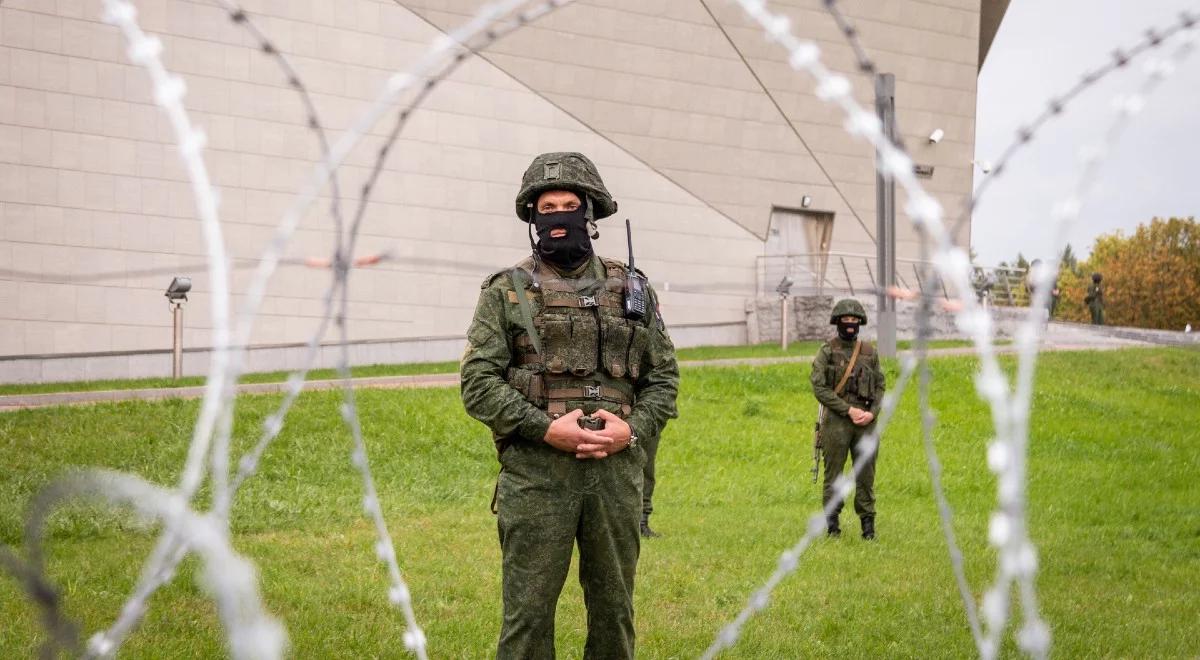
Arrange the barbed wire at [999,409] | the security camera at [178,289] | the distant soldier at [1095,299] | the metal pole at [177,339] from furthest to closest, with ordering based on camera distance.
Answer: the distant soldier at [1095,299] → the metal pole at [177,339] → the security camera at [178,289] → the barbed wire at [999,409]

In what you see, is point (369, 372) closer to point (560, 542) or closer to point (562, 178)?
point (562, 178)

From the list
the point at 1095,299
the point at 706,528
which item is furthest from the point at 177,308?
the point at 1095,299

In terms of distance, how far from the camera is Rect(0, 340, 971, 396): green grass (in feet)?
56.1

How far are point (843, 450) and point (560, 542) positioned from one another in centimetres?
592

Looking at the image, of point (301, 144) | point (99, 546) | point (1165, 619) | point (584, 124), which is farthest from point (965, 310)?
point (584, 124)

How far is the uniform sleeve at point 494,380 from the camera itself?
4219 millimetres

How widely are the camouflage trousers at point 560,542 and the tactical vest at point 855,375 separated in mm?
5564

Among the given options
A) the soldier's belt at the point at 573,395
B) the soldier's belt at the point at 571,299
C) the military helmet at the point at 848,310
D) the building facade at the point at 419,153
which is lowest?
the soldier's belt at the point at 573,395

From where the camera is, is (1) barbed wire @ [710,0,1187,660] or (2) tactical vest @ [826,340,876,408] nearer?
(1) barbed wire @ [710,0,1187,660]

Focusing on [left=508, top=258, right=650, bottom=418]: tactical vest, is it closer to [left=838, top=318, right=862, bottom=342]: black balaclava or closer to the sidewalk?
[left=838, top=318, right=862, bottom=342]: black balaclava

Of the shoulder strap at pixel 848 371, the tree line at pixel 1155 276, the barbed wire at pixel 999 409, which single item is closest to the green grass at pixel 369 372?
the shoulder strap at pixel 848 371

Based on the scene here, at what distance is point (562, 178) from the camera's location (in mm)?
4387

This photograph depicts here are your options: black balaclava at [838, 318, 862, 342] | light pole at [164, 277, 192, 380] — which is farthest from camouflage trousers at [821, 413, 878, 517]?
light pole at [164, 277, 192, 380]

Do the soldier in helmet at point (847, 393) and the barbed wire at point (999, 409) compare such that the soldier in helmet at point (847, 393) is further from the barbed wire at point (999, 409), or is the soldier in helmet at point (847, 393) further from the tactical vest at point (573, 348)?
the barbed wire at point (999, 409)
